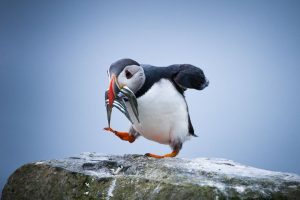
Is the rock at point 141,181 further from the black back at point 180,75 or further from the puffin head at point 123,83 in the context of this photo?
the black back at point 180,75

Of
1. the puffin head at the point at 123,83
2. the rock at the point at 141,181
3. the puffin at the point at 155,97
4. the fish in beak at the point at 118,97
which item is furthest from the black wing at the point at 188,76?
the rock at the point at 141,181

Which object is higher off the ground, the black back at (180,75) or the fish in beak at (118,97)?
the black back at (180,75)

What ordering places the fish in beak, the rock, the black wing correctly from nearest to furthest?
the rock, the fish in beak, the black wing

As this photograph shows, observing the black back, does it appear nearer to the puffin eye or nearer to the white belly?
the white belly

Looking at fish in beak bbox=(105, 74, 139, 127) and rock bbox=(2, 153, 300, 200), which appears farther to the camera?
fish in beak bbox=(105, 74, 139, 127)

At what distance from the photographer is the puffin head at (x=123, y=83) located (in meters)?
2.56

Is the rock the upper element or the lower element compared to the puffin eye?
lower

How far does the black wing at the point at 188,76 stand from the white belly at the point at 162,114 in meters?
0.07

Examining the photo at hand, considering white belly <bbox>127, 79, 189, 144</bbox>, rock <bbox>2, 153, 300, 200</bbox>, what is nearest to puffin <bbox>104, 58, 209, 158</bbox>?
white belly <bbox>127, 79, 189, 144</bbox>

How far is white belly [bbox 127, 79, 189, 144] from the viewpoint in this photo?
2.78 meters

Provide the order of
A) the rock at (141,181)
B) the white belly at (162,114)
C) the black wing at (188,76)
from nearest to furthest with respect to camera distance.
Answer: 1. the rock at (141,181)
2. the white belly at (162,114)
3. the black wing at (188,76)

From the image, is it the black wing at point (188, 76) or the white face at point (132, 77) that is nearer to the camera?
the white face at point (132, 77)

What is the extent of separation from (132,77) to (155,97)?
0.22 metres

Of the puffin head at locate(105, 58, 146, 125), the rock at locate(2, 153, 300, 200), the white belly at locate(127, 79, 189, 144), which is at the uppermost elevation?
the puffin head at locate(105, 58, 146, 125)
